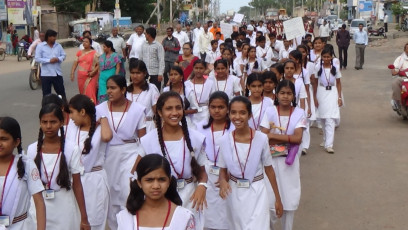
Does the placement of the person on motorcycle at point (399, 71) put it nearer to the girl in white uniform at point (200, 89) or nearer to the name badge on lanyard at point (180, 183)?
the girl in white uniform at point (200, 89)

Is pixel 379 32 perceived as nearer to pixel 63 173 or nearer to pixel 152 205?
pixel 63 173

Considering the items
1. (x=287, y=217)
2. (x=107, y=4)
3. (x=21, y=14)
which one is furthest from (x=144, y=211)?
(x=107, y=4)

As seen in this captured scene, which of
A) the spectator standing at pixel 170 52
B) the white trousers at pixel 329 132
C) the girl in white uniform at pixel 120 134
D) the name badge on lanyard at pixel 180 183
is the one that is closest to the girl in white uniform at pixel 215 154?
the girl in white uniform at pixel 120 134

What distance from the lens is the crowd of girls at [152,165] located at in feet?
9.68

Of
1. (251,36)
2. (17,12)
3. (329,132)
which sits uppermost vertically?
(17,12)

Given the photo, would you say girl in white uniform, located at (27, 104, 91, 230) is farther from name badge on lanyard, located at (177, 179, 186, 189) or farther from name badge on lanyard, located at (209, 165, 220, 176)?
name badge on lanyard, located at (209, 165, 220, 176)

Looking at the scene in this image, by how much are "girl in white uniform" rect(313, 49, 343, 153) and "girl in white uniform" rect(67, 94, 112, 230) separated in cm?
483

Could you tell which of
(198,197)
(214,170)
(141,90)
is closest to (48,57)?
(141,90)

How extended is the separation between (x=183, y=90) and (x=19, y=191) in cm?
372

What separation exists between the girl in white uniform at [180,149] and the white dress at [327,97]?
5.04m

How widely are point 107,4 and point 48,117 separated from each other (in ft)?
169

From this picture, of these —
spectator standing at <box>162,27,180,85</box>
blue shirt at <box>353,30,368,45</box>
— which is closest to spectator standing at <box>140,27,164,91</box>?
spectator standing at <box>162,27,180,85</box>

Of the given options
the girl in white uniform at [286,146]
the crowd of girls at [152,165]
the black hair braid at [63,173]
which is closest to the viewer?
the crowd of girls at [152,165]

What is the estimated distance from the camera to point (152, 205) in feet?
9.37
